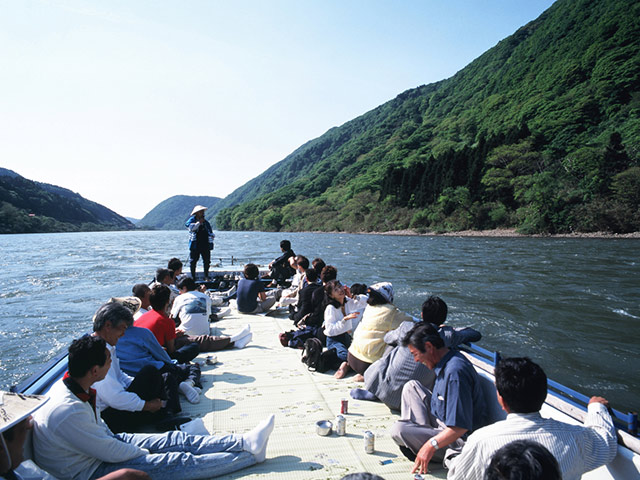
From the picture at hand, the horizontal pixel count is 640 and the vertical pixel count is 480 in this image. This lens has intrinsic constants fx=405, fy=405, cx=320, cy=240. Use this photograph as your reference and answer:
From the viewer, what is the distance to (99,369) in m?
2.49

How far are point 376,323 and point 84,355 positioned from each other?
297cm

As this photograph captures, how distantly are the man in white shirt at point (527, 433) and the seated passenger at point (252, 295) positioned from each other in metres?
6.20

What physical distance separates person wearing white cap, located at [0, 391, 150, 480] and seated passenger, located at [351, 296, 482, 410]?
8.89 feet

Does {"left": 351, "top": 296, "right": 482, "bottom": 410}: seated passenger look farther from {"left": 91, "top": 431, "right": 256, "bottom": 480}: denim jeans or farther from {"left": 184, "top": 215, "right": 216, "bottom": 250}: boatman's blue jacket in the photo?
{"left": 184, "top": 215, "right": 216, "bottom": 250}: boatman's blue jacket

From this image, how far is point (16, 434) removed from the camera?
2.11 meters

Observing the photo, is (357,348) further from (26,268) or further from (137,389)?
(26,268)

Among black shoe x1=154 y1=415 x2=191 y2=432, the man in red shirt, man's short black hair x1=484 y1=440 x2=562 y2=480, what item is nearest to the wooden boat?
black shoe x1=154 y1=415 x2=191 y2=432

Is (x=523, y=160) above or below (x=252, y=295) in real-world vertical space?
above

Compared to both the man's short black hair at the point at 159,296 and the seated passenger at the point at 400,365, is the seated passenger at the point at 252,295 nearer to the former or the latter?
the man's short black hair at the point at 159,296

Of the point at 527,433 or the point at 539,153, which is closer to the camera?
the point at 527,433

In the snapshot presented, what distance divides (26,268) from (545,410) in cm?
3238

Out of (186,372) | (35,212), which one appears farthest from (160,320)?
(35,212)

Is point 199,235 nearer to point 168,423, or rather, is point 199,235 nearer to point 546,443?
point 168,423

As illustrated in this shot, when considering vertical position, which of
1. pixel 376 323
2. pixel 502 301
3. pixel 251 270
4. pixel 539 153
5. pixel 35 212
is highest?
pixel 35 212
